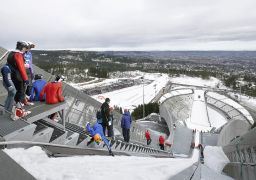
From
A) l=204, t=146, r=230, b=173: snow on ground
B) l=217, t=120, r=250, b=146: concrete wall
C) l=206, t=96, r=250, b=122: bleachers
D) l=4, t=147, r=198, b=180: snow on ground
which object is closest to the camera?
l=4, t=147, r=198, b=180: snow on ground

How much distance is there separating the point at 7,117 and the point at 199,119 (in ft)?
158

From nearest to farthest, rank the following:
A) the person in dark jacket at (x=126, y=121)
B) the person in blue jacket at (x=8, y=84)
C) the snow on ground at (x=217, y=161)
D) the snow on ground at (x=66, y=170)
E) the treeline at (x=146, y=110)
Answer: the snow on ground at (x=66, y=170)
the person in blue jacket at (x=8, y=84)
the person in dark jacket at (x=126, y=121)
the snow on ground at (x=217, y=161)
the treeline at (x=146, y=110)

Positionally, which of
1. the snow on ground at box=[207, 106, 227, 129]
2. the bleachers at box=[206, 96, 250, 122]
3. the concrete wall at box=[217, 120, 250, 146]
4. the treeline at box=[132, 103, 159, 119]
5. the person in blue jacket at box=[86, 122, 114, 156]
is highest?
the person in blue jacket at box=[86, 122, 114, 156]

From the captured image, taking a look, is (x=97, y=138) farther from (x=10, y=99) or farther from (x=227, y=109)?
(x=227, y=109)

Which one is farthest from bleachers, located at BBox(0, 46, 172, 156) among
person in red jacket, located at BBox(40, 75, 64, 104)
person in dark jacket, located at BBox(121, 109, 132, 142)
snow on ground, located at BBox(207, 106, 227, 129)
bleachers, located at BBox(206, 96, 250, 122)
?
bleachers, located at BBox(206, 96, 250, 122)

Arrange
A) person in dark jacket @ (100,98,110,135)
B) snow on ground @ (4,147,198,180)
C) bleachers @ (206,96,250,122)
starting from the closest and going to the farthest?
snow on ground @ (4,147,198,180) < person in dark jacket @ (100,98,110,135) < bleachers @ (206,96,250,122)

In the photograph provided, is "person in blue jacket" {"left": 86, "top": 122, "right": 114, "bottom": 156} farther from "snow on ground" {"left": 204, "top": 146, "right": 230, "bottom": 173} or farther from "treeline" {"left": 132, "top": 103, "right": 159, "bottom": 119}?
"treeline" {"left": 132, "top": 103, "right": 159, "bottom": 119}

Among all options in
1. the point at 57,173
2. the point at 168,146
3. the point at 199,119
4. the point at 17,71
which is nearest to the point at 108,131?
the point at 17,71

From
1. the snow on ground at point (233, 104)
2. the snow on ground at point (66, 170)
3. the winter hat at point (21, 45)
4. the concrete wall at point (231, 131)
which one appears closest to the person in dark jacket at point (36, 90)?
the winter hat at point (21, 45)

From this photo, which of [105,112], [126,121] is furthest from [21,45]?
[126,121]

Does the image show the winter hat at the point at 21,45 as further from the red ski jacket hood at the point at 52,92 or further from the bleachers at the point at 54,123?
the red ski jacket hood at the point at 52,92

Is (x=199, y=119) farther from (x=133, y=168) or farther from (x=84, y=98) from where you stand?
(x=133, y=168)

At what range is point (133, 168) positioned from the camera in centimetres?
417

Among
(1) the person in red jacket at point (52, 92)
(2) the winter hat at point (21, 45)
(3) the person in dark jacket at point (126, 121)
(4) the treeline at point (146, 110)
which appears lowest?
(4) the treeline at point (146, 110)
